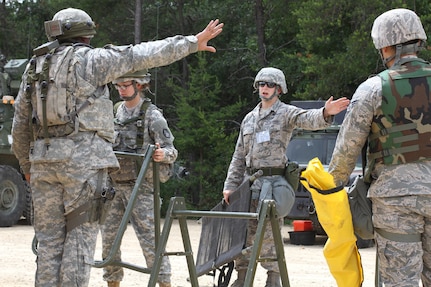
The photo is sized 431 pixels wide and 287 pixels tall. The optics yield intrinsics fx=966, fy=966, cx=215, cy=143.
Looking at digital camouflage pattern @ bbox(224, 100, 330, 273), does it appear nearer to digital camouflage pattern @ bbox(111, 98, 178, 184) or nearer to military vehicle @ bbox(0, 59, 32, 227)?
digital camouflage pattern @ bbox(111, 98, 178, 184)

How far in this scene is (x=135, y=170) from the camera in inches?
332

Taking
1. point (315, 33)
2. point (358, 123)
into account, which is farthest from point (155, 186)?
point (315, 33)

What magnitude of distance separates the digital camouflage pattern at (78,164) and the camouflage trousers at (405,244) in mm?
1770

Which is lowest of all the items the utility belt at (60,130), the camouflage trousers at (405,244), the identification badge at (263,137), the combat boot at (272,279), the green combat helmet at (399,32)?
the combat boot at (272,279)

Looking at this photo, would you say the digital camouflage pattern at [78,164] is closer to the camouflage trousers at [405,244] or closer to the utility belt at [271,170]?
the camouflage trousers at [405,244]

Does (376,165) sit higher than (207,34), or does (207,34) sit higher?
(207,34)

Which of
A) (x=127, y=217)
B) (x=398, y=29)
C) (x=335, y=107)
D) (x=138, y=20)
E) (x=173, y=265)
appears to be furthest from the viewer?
(x=138, y=20)

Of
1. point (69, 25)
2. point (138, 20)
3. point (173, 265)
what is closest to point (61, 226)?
point (69, 25)

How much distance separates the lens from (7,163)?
1864 cm

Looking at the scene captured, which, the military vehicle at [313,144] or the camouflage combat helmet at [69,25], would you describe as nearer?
the camouflage combat helmet at [69,25]

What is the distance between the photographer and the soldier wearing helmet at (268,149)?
8.52 m

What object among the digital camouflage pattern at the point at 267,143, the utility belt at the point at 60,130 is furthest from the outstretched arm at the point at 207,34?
the digital camouflage pattern at the point at 267,143

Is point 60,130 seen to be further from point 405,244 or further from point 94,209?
point 405,244

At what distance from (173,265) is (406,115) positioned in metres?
6.48
